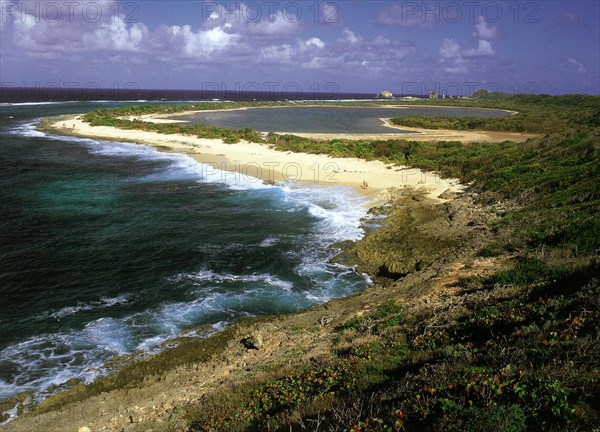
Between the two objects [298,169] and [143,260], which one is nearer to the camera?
[143,260]

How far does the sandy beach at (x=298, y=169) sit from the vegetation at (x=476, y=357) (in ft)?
36.4

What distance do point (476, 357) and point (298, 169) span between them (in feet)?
97.6

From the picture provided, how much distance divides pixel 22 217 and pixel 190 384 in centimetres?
1969

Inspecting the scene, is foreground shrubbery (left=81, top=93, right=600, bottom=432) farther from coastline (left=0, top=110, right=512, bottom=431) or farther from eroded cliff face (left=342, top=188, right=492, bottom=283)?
eroded cliff face (left=342, top=188, right=492, bottom=283)

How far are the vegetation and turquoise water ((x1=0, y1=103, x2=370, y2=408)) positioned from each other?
239 cm

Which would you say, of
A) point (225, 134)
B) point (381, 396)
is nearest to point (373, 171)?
point (225, 134)

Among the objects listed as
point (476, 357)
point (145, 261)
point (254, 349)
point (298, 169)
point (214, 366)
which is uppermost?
point (298, 169)

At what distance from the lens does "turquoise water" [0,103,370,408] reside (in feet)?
42.9

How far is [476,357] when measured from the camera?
788 centimetres

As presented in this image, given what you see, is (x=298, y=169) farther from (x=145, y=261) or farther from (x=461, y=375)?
(x=461, y=375)

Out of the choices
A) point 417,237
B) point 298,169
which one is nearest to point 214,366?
point 417,237

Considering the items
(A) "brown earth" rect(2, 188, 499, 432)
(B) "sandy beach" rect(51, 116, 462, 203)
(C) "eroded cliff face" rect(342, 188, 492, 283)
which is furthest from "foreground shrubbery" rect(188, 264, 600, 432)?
(B) "sandy beach" rect(51, 116, 462, 203)

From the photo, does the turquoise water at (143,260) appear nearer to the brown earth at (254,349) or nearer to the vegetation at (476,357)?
the brown earth at (254,349)

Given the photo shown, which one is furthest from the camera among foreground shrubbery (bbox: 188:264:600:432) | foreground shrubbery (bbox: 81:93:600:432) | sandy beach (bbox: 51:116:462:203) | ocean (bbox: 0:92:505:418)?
sandy beach (bbox: 51:116:462:203)
